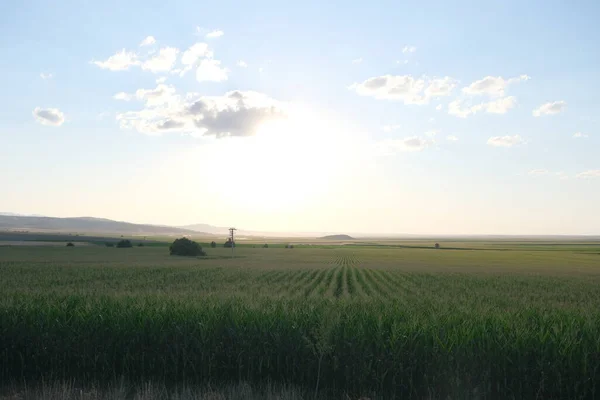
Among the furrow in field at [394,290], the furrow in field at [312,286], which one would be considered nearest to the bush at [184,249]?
the furrow in field at [312,286]

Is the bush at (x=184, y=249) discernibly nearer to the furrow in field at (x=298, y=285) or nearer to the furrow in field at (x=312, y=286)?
the furrow in field at (x=298, y=285)

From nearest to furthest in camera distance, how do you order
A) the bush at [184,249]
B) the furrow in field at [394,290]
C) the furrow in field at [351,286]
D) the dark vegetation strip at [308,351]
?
1. the dark vegetation strip at [308,351]
2. the furrow in field at [394,290]
3. the furrow in field at [351,286]
4. the bush at [184,249]

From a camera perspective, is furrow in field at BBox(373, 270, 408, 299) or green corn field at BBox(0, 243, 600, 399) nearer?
green corn field at BBox(0, 243, 600, 399)

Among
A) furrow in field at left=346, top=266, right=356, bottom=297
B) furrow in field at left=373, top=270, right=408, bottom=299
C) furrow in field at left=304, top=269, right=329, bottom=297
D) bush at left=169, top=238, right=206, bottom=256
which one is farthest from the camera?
bush at left=169, top=238, right=206, bottom=256

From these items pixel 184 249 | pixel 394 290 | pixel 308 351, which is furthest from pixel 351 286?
pixel 184 249

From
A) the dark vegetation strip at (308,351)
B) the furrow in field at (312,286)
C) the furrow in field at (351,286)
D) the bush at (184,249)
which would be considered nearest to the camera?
the dark vegetation strip at (308,351)

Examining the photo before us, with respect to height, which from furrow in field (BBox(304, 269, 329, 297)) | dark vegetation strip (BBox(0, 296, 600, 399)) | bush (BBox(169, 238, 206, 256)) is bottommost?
bush (BBox(169, 238, 206, 256))

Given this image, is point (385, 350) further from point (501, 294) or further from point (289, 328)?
point (501, 294)

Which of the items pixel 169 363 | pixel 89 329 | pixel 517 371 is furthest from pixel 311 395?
pixel 89 329

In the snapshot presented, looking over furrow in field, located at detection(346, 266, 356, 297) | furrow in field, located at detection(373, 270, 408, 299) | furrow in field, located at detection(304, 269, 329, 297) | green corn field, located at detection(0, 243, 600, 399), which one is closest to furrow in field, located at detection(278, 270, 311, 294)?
furrow in field, located at detection(304, 269, 329, 297)

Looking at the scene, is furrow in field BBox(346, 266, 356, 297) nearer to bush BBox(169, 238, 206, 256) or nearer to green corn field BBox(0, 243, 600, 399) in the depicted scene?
green corn field BBox(0, 243, 600, 399)

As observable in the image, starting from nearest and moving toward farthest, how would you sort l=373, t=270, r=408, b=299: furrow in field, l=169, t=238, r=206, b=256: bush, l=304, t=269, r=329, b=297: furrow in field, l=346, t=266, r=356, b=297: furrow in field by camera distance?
1. l=373, t=270, r=408, b=299: furrow in field
2. l=304, t=269, r=329, b=297: furrow in field
3. l=346, t=266, r=356, b=297: furrow in field
4. l=169, t=238, r=206, b=256: bush

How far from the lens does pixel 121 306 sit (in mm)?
10758

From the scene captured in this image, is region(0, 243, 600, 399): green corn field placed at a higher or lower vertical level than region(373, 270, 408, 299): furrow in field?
higher
